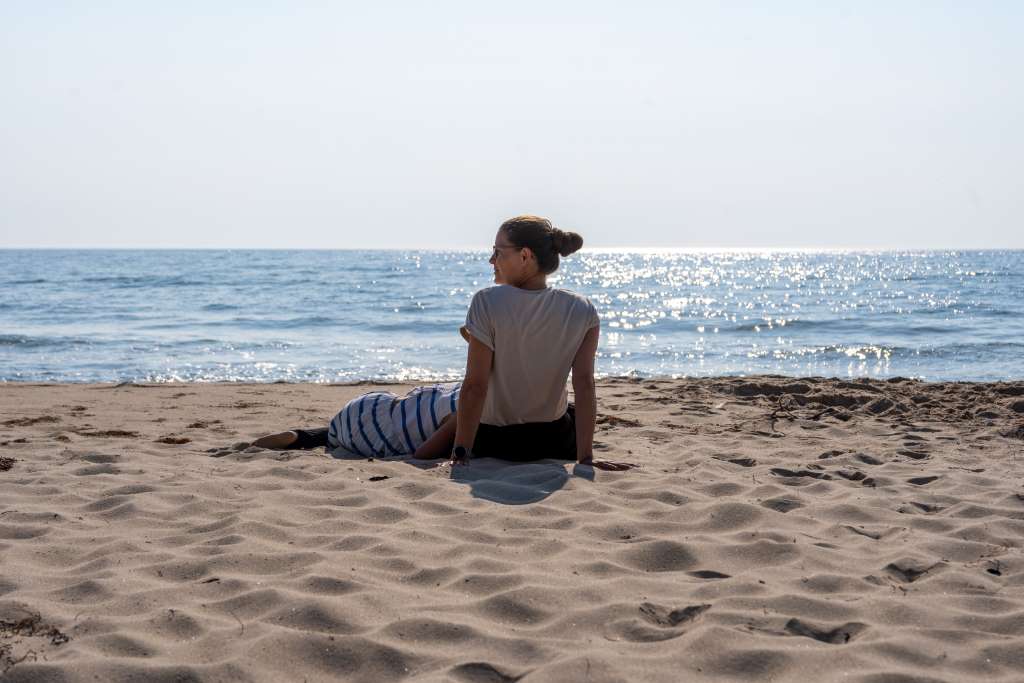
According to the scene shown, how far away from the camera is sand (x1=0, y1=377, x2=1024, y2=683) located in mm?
2502

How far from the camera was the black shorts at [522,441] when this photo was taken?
4.99 m

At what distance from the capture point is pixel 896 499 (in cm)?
419

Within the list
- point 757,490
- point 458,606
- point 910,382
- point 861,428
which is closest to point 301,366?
point 910,382

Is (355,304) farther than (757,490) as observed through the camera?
Yes

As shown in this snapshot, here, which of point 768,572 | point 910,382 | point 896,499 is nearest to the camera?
point 768,572

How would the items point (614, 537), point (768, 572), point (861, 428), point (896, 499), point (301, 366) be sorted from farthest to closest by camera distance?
point (301, 366) < point (861, 428) < point (896, 499) < point (614, 537) < point (768, 572)

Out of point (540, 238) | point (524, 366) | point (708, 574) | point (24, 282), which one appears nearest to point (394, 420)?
point (524, 366)

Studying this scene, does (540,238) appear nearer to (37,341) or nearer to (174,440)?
(174,440)

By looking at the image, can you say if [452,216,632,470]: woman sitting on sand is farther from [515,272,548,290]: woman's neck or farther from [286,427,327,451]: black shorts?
[286,427,327,451]: black shorts

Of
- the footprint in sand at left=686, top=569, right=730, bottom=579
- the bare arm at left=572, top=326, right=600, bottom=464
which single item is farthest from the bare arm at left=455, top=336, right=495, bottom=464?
the footprint in sand at left=686, top=569, right=730, bottom=579

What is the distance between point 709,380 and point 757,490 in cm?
515

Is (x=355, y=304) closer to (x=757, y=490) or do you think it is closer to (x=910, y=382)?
(x=910, y=382)

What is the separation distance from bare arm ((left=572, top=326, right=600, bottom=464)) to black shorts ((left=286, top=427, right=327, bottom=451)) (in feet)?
5.41

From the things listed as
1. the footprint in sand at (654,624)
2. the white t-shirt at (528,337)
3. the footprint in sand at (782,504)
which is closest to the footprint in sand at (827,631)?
the footprint in sand at (654,624)
